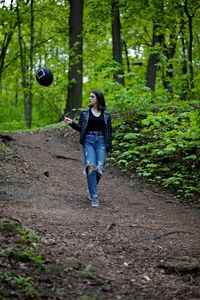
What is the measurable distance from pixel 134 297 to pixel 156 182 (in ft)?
22.0

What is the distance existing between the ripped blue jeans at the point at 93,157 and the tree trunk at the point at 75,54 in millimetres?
9557

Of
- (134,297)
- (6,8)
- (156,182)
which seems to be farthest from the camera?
(6,8)

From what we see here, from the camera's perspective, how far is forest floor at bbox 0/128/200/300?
4.16 m

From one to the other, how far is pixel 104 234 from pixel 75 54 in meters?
12.9

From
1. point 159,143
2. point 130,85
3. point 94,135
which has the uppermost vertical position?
point 130,85

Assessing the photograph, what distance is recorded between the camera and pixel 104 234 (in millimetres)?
5973

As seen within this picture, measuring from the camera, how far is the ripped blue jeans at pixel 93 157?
26.5 feet

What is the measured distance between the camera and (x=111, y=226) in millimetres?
6414

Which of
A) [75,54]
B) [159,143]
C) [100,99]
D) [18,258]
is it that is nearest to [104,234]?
[18,258]

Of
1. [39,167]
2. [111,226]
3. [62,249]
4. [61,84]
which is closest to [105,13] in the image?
[61,84]

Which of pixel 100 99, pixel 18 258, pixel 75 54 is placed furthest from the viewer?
pixel 75 54

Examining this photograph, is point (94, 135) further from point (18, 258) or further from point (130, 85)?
point (130, 85)

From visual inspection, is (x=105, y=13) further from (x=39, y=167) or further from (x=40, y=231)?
(x=40, y=231)

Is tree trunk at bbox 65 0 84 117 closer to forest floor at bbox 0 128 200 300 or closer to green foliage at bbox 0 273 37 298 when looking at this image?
forest floor at bbox 0 128 200 300
